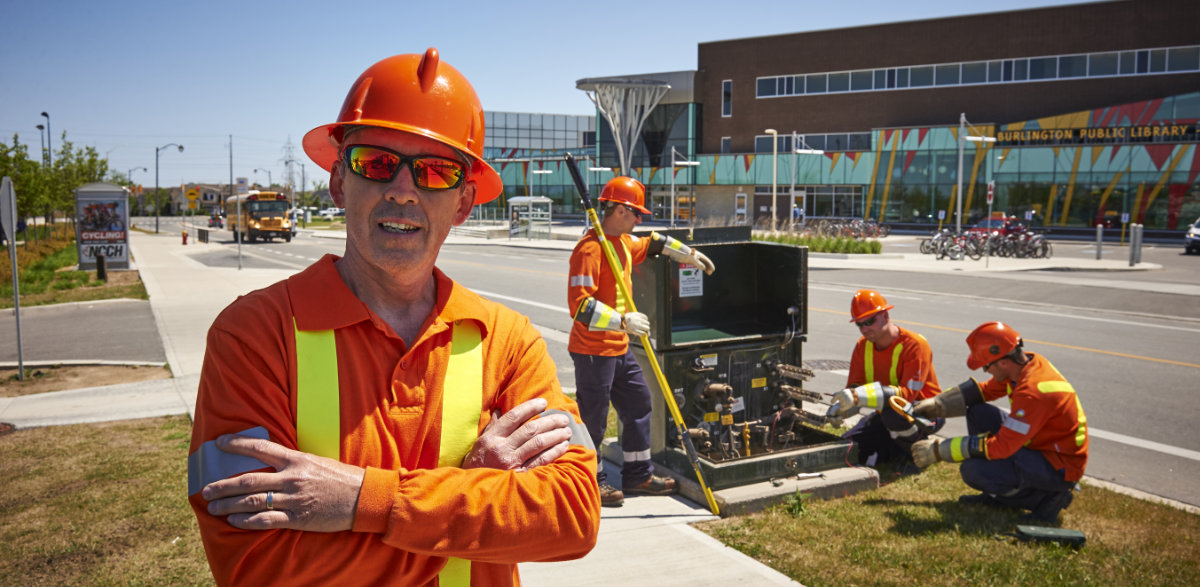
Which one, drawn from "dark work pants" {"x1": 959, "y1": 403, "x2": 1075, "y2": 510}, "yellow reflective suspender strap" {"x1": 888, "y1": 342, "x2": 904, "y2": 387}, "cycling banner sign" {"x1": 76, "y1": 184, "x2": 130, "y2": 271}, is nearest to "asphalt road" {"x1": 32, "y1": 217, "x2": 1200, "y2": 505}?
"yellow reflective suspender strap" {"x1": 888, "y1": 342, "x2": 904, "y2": 387}

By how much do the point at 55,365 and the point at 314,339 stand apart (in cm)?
1148

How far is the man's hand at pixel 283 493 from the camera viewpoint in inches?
65.6

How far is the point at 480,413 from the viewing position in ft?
6.56

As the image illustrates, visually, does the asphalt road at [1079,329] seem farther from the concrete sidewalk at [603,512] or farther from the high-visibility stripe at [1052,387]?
the concrete sidewalk at [603,512]

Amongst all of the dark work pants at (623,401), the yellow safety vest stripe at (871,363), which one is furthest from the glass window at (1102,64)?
the dark work pants at (623,401)

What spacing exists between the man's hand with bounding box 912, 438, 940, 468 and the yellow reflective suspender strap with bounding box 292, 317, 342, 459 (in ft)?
17.1

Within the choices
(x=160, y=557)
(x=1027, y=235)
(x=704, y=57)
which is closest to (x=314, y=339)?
(x=160, y=557)

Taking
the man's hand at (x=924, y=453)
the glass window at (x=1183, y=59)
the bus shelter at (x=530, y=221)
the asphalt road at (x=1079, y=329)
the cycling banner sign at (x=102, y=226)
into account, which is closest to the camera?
the man's hand at (x=924, y=453)

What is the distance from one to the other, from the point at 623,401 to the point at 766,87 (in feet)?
198

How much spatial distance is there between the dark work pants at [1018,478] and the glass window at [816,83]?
5804cm

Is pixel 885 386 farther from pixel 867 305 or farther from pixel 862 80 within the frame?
pixel 862 80

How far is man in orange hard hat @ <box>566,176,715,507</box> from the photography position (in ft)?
19.1

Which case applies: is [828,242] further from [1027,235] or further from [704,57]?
[704,57]

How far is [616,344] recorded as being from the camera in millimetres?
5832
